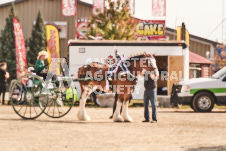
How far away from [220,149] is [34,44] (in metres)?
31.3

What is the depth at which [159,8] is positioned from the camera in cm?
3662

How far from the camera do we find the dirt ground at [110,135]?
9.45 meters

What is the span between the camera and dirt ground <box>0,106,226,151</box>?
9.45 m

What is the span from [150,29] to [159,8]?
177cm

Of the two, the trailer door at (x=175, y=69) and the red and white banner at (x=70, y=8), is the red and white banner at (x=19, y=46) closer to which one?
the red and white banner at (x=70, y=8)

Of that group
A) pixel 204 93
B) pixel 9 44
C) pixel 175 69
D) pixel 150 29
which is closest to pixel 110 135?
pixel 204 93

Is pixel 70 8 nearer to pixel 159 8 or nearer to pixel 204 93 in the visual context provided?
pixel 159 8

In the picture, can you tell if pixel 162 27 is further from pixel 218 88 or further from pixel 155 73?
pixel 155 73

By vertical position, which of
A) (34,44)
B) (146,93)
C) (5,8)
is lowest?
(146,93)

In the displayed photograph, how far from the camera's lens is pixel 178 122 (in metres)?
14.7

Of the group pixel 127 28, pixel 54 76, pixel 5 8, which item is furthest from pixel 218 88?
pixel 5 8

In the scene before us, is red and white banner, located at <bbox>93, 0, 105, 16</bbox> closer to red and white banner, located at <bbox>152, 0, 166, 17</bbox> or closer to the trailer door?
red and white banner, located at <bbox>152, 0, 166, 17</bbox>

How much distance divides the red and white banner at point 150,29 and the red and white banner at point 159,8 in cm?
79

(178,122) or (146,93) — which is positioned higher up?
→ (146,93)
